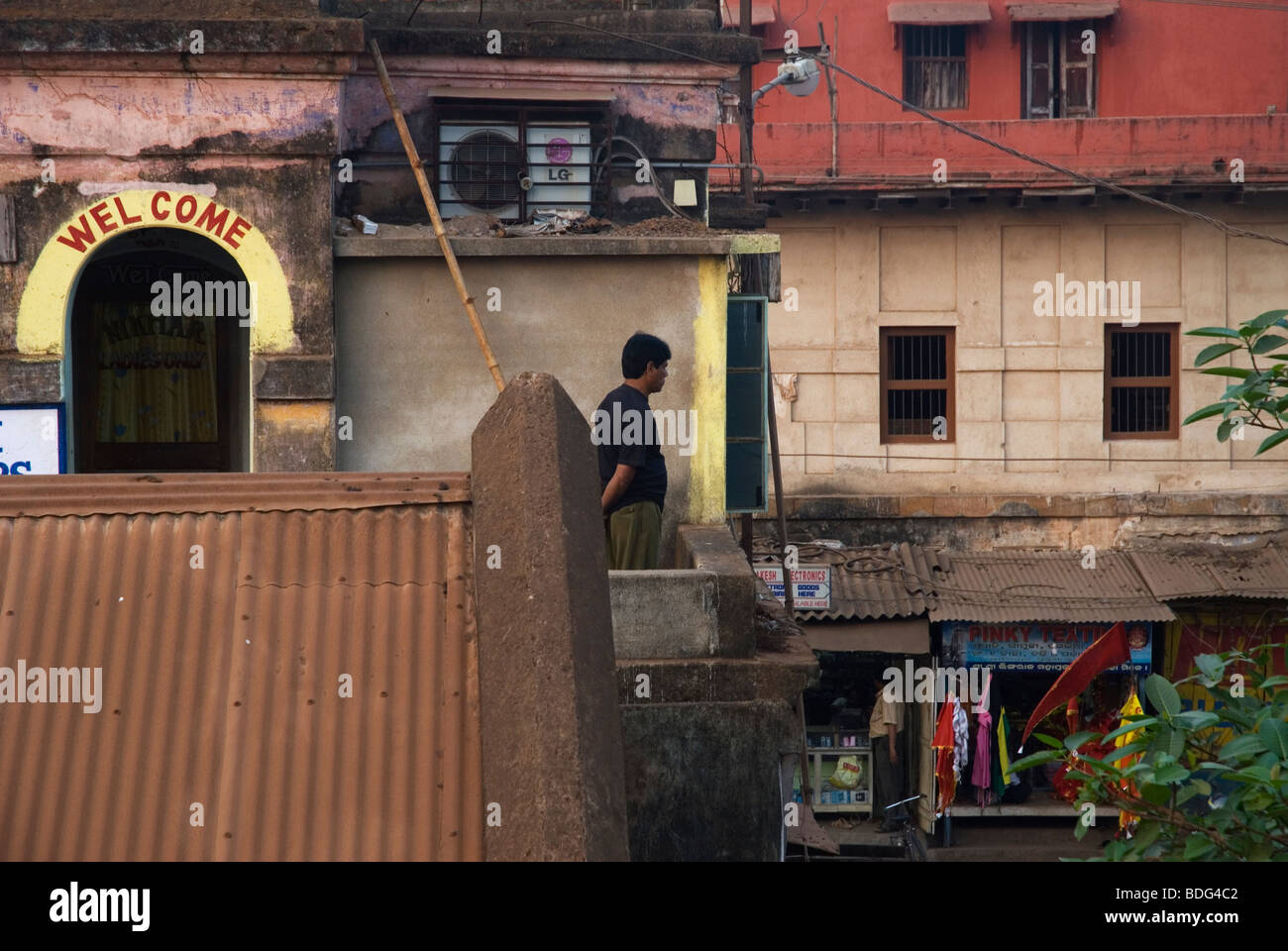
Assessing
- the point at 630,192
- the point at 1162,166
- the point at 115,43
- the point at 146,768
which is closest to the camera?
the point at 146,768

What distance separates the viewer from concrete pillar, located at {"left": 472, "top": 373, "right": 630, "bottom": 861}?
4023mm

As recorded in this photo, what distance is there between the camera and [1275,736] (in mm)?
4156

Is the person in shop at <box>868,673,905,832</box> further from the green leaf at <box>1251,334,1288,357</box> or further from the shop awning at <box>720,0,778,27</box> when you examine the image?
the green leaf at <box>1251,334,1288,357</box>

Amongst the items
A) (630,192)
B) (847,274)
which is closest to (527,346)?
(630,192)

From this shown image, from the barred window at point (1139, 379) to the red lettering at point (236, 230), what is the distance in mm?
13198

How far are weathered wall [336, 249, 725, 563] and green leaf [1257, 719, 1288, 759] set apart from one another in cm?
603

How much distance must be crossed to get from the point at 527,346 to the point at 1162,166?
12.2 m

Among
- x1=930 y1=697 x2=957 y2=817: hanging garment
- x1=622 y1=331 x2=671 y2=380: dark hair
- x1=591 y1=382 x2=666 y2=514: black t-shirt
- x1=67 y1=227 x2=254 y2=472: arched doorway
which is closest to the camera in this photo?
x1=591 y1=382 x2=666 y2=514: black t-shirt

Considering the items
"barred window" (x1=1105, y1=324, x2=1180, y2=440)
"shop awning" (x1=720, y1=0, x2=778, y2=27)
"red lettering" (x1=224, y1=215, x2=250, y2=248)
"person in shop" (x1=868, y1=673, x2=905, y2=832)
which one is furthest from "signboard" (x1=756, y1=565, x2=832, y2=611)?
"red lettering" (x1=224, y1=215, x2=250, y2=248)

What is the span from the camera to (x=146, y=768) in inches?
173

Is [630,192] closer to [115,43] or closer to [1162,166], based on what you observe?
[115,43]

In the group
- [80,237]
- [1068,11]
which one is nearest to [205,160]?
[80,237]

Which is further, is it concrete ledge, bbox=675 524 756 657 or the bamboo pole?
the bamboo pole

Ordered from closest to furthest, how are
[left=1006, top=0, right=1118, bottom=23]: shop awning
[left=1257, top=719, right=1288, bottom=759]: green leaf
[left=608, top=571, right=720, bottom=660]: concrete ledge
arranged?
[left=1257, top=719, right=1288, bottom=759]: green leaf < [left=608, top=571, right=720, bottom=660]: concrete ledge < [left=1006, top=0, right=1118, bottom=23]: shop awning
